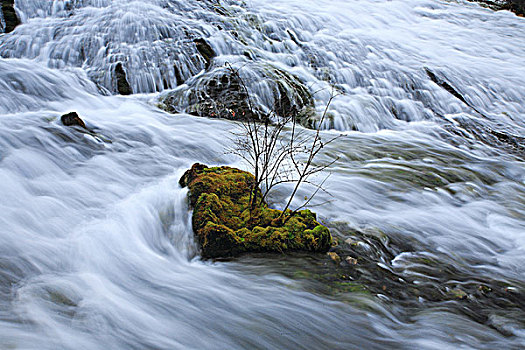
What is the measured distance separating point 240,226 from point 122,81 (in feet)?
19.7

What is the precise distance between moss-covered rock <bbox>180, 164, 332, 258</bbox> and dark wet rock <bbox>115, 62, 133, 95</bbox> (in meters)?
4.95

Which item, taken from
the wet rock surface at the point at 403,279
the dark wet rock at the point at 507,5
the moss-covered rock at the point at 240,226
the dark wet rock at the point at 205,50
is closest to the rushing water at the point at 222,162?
the wet rock surface at the point at 403,279

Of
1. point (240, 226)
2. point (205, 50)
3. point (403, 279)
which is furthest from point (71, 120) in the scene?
point (403, 279)

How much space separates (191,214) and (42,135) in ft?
8.87

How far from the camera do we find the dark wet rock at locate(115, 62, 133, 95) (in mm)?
8172

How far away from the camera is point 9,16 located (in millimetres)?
9539

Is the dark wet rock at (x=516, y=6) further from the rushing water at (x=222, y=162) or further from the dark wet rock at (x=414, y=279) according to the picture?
the dark wet rock at (x=414, y=279)

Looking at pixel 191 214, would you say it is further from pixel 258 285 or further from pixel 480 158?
pixel 480 158

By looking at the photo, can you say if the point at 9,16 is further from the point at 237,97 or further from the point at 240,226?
the point at 240,226

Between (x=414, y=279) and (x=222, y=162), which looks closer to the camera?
(x=414, y=279)

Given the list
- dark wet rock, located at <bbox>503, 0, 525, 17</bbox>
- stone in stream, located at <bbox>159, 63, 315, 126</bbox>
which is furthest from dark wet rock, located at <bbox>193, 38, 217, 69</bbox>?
dark wet rock, located at <bbox>503, 0, 525, 17</bbox>

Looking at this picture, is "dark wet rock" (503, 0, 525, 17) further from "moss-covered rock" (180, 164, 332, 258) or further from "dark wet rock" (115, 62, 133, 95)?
"moss-covered rock" (180, 164, 332, 258)

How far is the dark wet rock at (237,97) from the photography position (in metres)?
7.77

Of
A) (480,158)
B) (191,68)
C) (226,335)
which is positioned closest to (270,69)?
(191,68)
